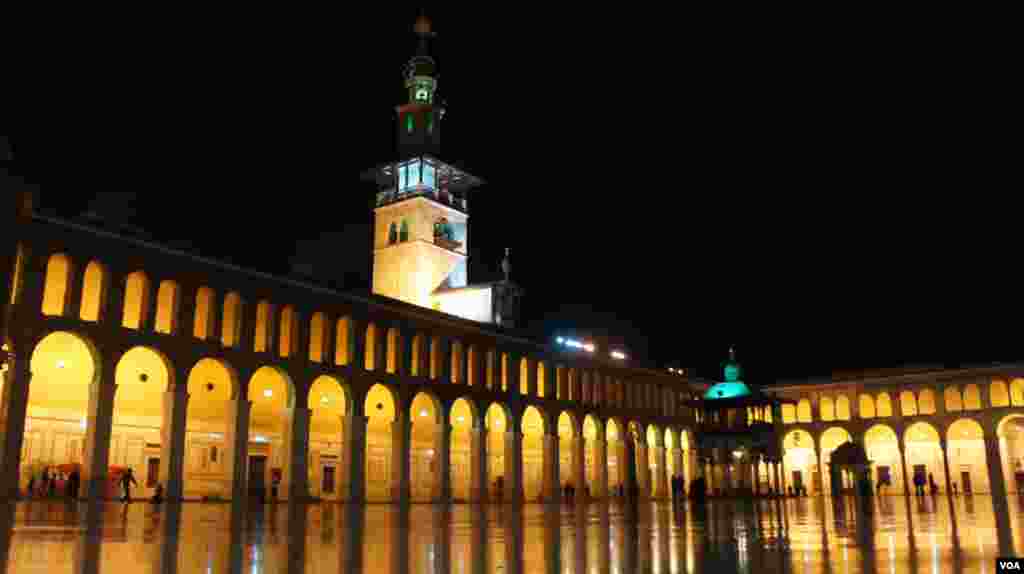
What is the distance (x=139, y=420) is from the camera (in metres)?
34.8

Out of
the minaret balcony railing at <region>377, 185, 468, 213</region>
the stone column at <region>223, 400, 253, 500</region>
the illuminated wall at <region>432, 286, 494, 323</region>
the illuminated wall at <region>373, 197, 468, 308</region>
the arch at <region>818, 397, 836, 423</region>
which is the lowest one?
the stone column at <region>223, 400, 253, 500</region>

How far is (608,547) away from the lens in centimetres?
878

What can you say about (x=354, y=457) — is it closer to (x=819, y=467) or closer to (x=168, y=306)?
(x=168, y=306)

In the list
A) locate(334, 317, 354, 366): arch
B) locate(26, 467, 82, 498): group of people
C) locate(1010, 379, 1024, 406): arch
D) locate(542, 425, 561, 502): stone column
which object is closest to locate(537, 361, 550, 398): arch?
locate(542, 425, 561, 502): stone column

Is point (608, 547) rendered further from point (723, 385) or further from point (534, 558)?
point (723, 385)

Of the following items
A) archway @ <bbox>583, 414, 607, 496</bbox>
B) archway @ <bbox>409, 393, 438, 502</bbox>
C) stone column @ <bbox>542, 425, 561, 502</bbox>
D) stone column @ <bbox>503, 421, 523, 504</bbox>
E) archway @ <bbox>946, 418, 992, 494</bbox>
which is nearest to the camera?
stone column @ <bbox>503, 421, 523, 504</bbox>

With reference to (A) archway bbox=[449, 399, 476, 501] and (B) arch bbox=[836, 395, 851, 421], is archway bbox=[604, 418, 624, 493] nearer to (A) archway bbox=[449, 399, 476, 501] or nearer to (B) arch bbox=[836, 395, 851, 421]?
(A) archway bbox=[449, 399, 476, 501]

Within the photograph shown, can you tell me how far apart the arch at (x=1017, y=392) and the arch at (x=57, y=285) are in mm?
60208

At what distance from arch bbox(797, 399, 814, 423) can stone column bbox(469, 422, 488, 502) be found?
37.6 m

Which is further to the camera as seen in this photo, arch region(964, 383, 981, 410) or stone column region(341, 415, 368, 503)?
arch region(964, 383, 981, 410)

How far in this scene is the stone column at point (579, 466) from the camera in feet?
156

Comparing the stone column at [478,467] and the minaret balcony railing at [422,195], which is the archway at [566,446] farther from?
the minaret balcony railing at [422,195]

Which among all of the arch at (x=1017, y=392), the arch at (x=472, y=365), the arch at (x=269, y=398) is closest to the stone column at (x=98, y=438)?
the arch at (x=269, y=398)

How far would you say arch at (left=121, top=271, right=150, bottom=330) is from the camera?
94.2 feet
